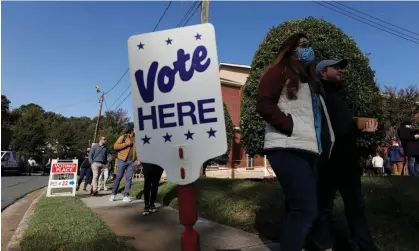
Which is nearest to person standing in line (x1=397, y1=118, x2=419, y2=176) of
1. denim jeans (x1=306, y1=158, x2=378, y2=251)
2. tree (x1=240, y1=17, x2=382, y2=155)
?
tree (x1=240, y1=17, x2=382, y2=155)

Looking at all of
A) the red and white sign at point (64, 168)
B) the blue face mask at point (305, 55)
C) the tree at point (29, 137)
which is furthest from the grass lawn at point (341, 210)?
the tree at point (29, 137)

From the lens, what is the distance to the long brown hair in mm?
2842

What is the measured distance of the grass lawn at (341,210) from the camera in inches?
159

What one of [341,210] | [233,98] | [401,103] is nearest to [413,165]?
[341,210]

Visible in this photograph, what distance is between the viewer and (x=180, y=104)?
8.53 feet

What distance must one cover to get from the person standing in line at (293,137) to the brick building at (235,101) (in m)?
19.2

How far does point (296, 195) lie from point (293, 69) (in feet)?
2.92

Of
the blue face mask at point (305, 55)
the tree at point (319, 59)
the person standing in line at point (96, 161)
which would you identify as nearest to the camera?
the blue face mask at point (305, 55)

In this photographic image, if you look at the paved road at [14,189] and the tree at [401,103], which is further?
the tree at [401,103]

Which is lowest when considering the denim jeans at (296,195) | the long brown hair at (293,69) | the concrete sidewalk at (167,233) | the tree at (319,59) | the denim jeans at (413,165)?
the concrete sidewalk at (167,233)

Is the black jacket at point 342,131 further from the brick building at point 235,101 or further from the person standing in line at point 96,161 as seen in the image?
the brick building at point 235,101

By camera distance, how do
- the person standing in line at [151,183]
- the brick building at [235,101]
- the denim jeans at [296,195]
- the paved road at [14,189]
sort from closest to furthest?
Result: the denim jeans at [296,195]
the person standing in line at [151,183]
the paved road at [14,189]
the brick building at [235,101]

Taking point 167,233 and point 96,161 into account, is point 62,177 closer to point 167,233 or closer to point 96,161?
point 96,161

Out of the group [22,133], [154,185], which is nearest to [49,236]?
[154,185]
